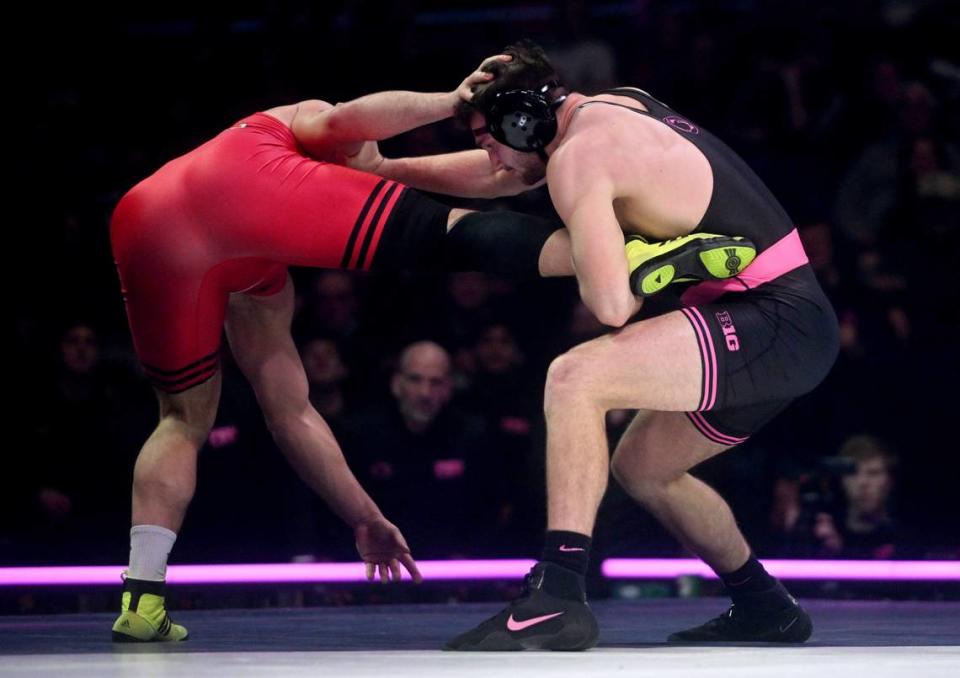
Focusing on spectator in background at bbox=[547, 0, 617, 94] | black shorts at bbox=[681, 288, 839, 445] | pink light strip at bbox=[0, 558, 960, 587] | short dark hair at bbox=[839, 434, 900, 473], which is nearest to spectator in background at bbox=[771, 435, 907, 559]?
short dark hair at bbox=[839, 434, 900, 473]

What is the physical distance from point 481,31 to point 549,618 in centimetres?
583

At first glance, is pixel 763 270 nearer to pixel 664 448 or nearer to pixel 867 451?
pixel 664 448

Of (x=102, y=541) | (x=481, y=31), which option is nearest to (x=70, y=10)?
(x=481, y=31)

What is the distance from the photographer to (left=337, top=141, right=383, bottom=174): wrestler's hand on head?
4305 millimetres

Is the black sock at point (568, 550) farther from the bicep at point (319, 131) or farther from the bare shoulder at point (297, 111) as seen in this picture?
the bare shoulder at point (297, 111)

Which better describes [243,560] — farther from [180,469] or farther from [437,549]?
[180,469]

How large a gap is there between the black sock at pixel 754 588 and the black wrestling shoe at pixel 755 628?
0.7 inches

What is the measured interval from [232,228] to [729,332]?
123 cm

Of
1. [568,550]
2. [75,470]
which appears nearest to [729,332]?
[568,550]

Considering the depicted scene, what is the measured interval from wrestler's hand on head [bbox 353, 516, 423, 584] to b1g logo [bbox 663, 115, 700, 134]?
137 cm

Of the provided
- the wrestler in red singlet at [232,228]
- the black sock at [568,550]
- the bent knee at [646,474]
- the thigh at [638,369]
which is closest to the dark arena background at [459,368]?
the black sock at [568,550]

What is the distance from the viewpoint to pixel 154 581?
395cm

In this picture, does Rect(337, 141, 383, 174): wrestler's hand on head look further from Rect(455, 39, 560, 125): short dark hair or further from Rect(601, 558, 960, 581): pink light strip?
Rect(601, 558, 960, 581): pink light strip

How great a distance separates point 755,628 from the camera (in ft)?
13.2
